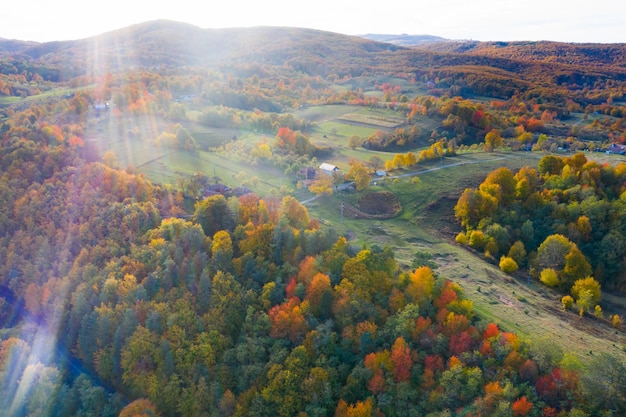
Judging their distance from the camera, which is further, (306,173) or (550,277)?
(306,173)

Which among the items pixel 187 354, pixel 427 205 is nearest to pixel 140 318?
pixel 187 354

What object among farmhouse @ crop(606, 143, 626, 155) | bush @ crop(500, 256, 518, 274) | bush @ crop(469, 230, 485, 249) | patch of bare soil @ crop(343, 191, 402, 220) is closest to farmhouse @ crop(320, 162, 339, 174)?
patch of bare soil @ crop(343, 191, 402, 220)

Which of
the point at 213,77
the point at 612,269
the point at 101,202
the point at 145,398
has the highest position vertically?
the point at 213,77

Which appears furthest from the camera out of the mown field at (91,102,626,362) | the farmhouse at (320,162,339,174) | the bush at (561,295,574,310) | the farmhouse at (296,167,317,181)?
the farmhouse at (296,167,317,181)

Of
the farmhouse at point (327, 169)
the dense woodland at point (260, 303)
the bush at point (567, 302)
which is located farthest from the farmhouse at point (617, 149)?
the farmhouse at point (327, 169)

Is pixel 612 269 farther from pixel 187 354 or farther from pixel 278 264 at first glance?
pixel 187 354

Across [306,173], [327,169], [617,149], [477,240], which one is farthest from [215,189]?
[617,149]

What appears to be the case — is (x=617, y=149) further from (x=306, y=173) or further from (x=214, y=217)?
(x=214, y=217)

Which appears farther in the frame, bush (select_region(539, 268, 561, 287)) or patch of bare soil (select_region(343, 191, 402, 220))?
patch of bare soil (select_region(343, 191, 402, 220))

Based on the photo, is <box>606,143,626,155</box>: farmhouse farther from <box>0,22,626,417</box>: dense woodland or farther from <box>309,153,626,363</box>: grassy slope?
<box>0,22,626,417</box>: dense woodland
